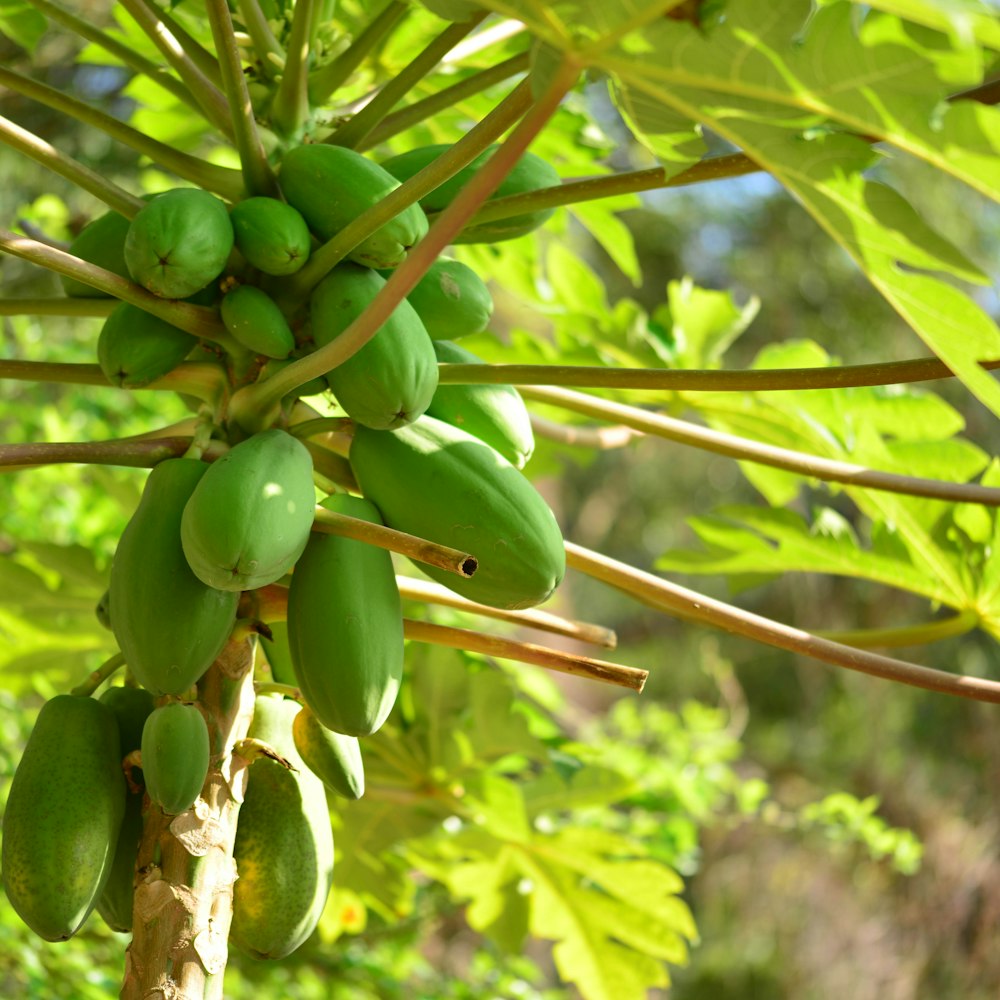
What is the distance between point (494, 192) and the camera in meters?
0.88

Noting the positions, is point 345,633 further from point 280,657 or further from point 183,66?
point 183,66

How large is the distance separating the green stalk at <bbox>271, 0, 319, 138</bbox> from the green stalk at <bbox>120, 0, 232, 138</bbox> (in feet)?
0.16

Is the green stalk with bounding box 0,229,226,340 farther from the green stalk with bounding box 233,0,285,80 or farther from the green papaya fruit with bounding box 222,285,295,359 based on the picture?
the green stalk with bounding box 233,0,285,80

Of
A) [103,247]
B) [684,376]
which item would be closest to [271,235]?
[103,247]

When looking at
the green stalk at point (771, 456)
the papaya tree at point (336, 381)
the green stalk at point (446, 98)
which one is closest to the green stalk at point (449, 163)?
the papaya tree at point (336, 381)

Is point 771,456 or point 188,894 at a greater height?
point 771,456

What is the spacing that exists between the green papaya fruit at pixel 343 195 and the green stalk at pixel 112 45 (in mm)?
245

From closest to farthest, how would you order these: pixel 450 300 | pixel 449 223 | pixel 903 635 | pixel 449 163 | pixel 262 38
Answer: pixel 449 223 < pixel 449 163 < pixel 450 300 < pixel 262 38 < pixel 903 635

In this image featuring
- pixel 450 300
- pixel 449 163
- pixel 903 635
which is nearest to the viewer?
pixel 449 163

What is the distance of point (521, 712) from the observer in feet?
3.99

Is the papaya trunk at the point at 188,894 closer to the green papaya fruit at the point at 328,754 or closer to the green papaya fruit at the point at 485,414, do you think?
the green papaya fruit at the point at 328,754

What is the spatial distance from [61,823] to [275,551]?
8.2 inches

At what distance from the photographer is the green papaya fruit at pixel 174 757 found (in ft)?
2.26

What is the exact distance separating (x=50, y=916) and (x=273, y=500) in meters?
0.28
